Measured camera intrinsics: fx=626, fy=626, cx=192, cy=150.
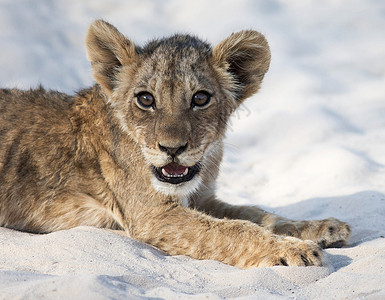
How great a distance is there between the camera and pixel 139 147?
489cm

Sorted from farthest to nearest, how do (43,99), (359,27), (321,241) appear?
(359,27) → (43,99) → (321,241)

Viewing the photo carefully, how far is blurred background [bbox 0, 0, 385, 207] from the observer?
782 cm

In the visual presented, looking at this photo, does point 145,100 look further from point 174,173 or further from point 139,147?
point 174,173

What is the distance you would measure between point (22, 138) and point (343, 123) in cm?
577

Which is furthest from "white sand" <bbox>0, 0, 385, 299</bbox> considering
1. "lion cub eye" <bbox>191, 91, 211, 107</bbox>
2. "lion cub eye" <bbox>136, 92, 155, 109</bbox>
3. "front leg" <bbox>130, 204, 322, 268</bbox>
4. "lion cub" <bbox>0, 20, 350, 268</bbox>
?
"lion cub eye" <bbox>136, 92, 155, 109</bbox>

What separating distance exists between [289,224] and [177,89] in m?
1.57

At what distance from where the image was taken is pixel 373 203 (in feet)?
20.9

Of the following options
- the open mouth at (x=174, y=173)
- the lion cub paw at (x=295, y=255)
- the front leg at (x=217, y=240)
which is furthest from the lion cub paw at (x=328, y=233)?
the open mouth at (x=174, y=173)

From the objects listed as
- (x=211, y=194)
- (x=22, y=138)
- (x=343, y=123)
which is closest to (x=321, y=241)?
(x=211, y=194)

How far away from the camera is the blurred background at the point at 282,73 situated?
25.6ft

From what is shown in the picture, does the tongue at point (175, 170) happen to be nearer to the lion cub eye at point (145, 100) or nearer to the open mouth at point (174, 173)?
the open mouth at point (174, 173)

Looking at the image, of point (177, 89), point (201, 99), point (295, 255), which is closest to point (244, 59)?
point (201, 99)

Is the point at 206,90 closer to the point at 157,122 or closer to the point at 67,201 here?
the point at 157,122

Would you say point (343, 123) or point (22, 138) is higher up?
point (343, 123)
